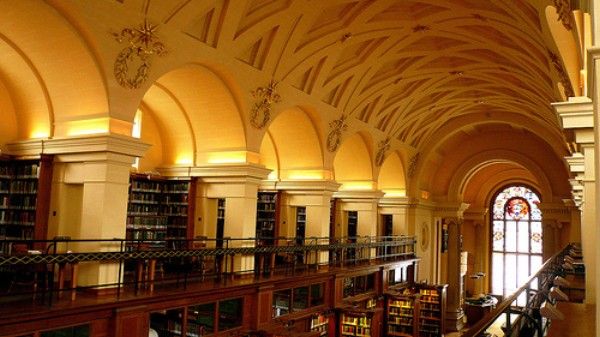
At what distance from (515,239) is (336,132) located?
67.8ft

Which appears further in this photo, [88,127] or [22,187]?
[22,187]

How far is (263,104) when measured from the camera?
13172 mm

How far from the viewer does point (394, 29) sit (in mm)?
14414

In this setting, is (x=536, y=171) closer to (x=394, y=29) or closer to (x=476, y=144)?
(x=476, y=144)

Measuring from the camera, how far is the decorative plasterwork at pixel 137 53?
940 centimetres

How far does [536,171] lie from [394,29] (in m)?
15.3

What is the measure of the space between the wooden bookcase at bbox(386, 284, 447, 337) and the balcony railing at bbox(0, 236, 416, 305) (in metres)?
2.00

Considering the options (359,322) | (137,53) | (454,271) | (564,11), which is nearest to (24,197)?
(137,53)

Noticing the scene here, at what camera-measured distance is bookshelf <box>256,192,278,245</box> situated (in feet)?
55.9

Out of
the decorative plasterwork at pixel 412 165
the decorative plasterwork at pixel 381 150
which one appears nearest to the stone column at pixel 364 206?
the decorative plasterwork at pixel 381 150

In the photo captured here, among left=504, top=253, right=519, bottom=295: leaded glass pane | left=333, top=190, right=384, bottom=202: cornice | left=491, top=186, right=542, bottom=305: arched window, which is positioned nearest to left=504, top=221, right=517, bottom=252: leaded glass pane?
left=491, top=186, right=542, bottom=305: arched window

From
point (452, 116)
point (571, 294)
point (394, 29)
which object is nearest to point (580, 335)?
point (571, 294)

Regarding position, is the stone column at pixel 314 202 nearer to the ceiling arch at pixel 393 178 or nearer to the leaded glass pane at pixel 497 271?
the ceiling arch at pixel 393 178

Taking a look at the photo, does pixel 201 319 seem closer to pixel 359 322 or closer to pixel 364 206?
pixel 359 322
